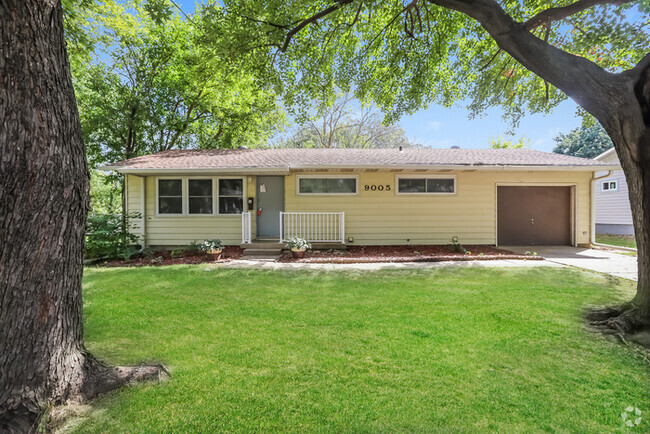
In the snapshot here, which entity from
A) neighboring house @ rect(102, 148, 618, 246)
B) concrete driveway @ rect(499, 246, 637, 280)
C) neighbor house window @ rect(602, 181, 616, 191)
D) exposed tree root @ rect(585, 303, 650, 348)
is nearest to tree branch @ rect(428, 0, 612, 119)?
exposed tree root @ rect(585, 303, 650, 348)

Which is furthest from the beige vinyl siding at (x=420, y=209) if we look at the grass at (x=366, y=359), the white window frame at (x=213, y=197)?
the grass at (x=366, y=359)

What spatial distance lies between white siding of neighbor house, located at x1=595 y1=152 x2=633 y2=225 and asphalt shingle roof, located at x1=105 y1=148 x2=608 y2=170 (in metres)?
7.23

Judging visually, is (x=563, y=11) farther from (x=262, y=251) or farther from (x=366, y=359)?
(x=262, y=251)

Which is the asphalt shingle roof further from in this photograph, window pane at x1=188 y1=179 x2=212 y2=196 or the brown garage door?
the brown garage door

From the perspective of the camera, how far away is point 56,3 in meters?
1.90

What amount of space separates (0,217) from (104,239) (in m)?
7.73

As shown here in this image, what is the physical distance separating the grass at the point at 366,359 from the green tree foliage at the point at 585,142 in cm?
3299

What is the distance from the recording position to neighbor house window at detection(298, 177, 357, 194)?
938cm

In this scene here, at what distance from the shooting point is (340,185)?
943 centimetres

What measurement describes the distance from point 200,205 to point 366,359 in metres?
8.19

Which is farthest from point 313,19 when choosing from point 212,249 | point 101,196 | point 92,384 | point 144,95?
point 101,196

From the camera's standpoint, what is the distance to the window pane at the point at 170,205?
919 cm

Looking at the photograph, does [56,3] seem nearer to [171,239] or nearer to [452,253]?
[171,239]

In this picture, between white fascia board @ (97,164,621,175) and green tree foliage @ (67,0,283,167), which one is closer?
white fascia board @ (97,164,621,175)
